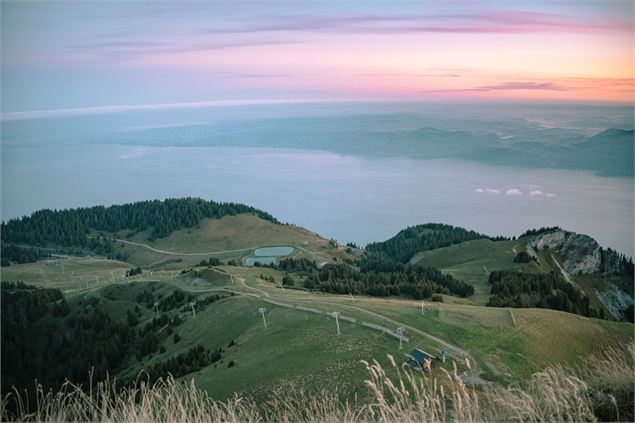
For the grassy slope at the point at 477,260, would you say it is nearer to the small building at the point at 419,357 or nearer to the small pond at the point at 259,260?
the small pond at the point at 259,260

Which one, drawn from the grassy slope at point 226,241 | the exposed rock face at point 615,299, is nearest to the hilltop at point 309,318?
the grassy slope at point 226,241

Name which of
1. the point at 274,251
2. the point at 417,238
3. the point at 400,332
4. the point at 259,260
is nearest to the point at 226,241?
the point at 274,251

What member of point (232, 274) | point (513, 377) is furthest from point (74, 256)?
point (513, 377)

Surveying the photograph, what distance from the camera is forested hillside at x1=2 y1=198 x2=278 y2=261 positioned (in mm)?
154500

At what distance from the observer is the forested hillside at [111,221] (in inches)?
6083

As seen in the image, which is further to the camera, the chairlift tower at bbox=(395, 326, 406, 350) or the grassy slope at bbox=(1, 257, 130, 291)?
the grassy slope at bbox=(1, 257, 130, 291)

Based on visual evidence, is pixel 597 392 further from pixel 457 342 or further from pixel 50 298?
pixel 50 298

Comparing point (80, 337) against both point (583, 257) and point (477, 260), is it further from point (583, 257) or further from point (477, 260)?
point (583, 257)

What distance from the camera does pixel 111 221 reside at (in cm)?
16650

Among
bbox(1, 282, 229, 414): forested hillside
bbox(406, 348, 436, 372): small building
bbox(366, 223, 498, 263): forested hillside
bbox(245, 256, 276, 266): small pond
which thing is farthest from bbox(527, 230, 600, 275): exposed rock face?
bbox(406, 348, 436, 372): small building

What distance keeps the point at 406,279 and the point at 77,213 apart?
13978cm

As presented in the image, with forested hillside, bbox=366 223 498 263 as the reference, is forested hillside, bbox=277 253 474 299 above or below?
above

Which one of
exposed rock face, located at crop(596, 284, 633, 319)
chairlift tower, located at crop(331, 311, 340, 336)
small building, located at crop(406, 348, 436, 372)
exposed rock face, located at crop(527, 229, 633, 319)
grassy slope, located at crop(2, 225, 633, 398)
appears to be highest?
chairlift tower, located at crop(331, 311, 340, 336)

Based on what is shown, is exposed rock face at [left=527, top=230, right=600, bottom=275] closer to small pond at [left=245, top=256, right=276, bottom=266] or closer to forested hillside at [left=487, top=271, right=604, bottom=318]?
forested hillside at [left=487, top=271, right=604, bottom=318]
